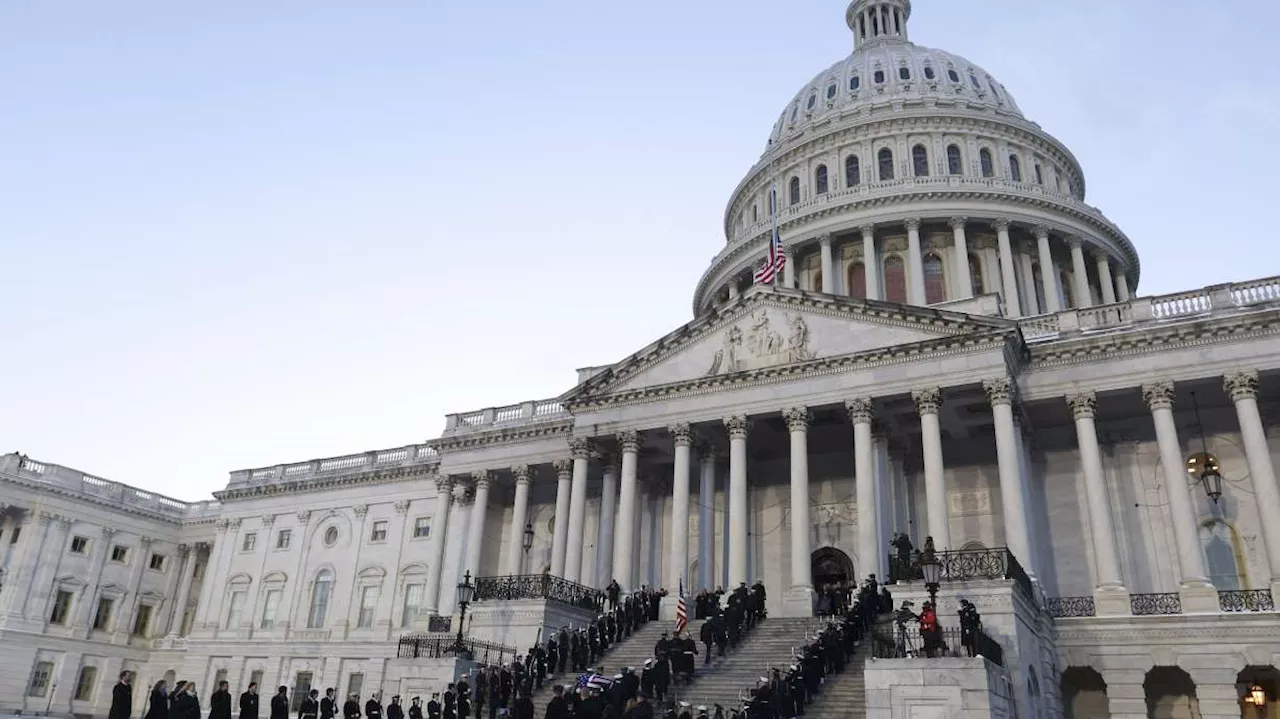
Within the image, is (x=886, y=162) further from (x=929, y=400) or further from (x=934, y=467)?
(x=934, y=467)

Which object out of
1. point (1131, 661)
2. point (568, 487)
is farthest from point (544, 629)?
point (1131, 661)

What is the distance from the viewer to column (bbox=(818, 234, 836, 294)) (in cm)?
5428

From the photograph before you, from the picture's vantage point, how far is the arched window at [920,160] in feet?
186

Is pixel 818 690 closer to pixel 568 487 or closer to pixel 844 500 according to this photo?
pixel 844 500

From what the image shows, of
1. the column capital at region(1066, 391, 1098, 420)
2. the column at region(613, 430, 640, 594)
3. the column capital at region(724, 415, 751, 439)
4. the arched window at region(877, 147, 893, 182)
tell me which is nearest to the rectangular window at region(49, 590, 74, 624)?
the column at region(613, 430, 640, 594)

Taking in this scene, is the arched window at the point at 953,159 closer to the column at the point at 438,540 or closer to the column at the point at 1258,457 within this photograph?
the column at the point at 1258,457

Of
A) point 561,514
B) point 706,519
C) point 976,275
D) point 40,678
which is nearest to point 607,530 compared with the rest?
point 561,514

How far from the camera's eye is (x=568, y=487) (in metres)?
42.5

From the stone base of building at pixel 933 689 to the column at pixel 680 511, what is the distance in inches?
498

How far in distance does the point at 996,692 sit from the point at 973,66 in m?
55.9

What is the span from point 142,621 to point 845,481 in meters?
46.8

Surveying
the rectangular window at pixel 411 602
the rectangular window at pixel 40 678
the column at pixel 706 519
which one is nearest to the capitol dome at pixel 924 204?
the column at pixel 706 519

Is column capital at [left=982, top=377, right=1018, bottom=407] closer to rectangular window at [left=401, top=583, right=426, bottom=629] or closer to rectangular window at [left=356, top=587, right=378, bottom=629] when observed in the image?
rectangular window at [left=401, top=583, right=426, bottom=629]

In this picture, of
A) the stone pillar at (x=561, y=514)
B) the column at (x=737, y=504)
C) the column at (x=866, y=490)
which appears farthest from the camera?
the stone pillar at (x=561, y=514)
